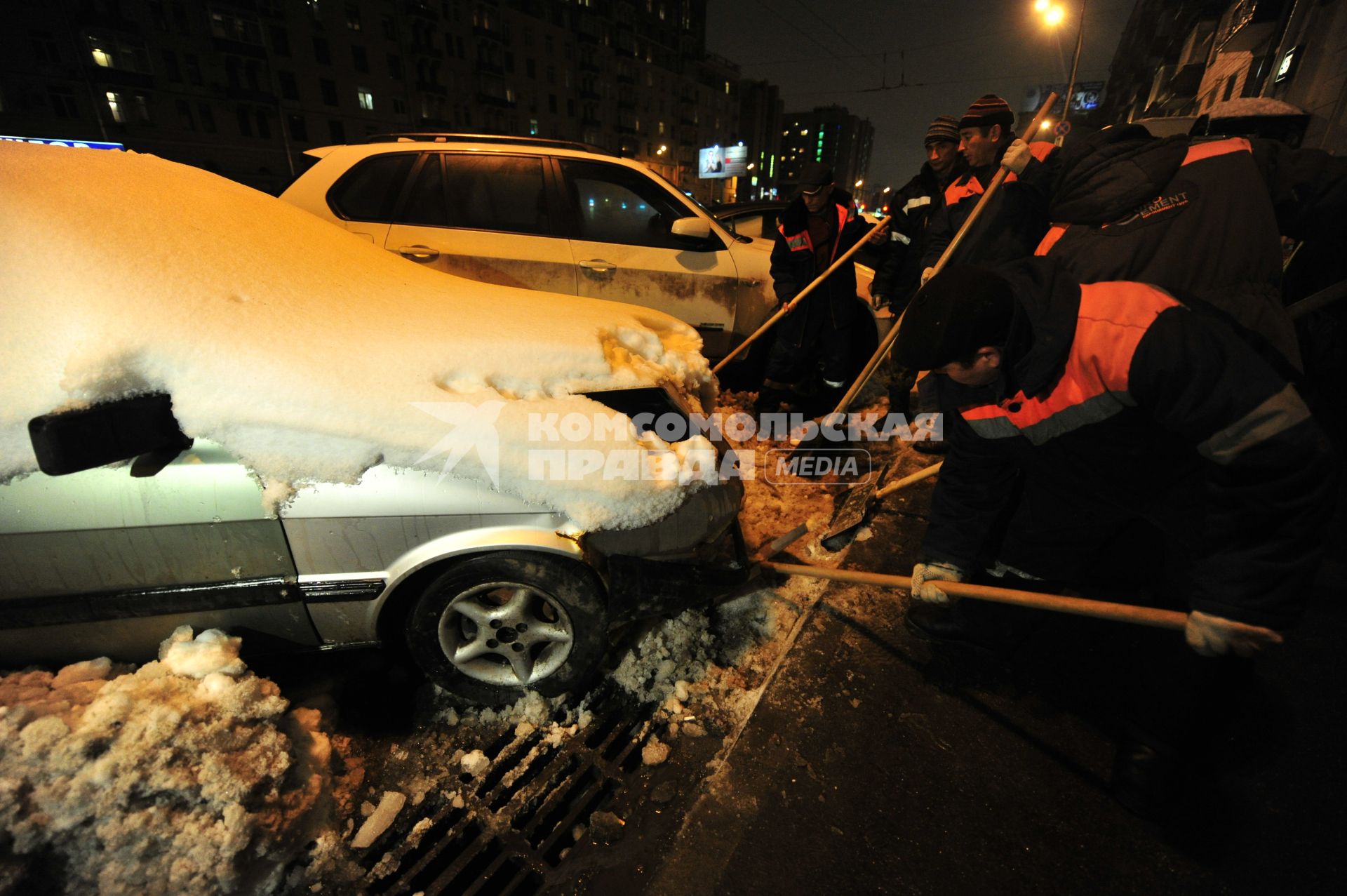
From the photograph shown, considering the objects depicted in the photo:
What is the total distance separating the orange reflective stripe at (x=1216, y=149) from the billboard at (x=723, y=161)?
46.4 metres

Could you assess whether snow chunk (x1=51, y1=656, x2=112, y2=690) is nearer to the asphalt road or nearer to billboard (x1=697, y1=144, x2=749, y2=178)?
the asphalt road

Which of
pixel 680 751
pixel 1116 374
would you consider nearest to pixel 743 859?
pixel 680 751

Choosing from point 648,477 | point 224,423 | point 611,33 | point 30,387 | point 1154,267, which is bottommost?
point 648,477

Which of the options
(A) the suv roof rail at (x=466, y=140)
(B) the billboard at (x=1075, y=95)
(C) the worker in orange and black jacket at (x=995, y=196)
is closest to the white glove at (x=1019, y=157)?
(C) the worker in orange and black jacket at (x=995, y=196)

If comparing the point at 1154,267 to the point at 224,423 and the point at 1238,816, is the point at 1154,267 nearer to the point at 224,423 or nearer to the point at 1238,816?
the point at 1238,816

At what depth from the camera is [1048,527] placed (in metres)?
2.06

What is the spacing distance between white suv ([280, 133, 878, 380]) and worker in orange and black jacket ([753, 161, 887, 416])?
223mm

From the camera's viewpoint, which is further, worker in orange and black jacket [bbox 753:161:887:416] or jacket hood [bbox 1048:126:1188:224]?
worker in orange and black jacket [bbox 753:161:887:416]

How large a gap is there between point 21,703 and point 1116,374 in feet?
10.5

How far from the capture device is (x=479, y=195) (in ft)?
12.1

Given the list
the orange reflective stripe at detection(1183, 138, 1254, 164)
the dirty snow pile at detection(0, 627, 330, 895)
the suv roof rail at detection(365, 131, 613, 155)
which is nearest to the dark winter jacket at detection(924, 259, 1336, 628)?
the orange reflective stripe at detection(1183, 138, 1254, 164)

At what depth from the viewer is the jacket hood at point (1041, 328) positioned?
1534mm

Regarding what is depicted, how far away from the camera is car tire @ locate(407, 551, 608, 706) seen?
185 centimetres

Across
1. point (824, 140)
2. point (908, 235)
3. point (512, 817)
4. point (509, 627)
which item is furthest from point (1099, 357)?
point (824, 140)
